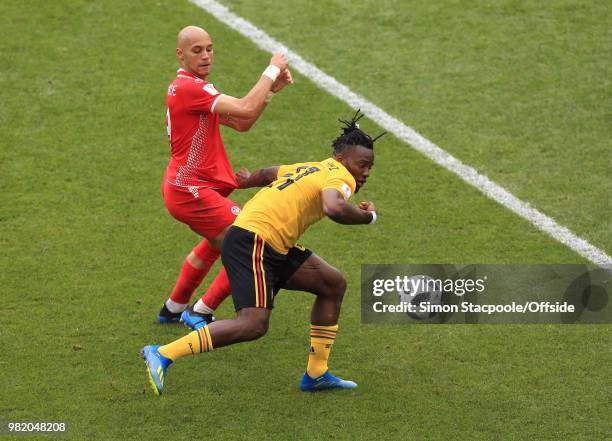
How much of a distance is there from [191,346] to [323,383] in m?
1.03

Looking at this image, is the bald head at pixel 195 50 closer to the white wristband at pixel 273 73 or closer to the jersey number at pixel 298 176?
the white wristband at pixel 273 73

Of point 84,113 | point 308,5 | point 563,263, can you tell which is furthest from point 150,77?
point 563,263

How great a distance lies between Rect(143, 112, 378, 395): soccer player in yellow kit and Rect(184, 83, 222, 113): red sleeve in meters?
0.75

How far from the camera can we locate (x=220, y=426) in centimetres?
757

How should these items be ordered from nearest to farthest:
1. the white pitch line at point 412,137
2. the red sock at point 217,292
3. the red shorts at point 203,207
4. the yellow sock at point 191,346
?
the yellow sock at point 191,346, the red shorts at point 203,207, the red sock at point 217,292, the white pitch line at point 412,137

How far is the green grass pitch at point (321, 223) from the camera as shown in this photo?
7.86 m

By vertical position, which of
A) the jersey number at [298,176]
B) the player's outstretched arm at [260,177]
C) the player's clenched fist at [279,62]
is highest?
the player's clenched fist at [279,62]

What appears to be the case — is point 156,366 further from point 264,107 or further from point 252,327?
point 264,107

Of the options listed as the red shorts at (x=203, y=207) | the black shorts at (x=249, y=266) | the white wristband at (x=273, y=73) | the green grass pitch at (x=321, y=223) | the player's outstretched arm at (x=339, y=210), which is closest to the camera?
the player's outstretched arm at (x=339, y=210)

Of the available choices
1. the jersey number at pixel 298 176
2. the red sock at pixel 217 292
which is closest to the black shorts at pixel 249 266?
the jersey number at pixel 298 176

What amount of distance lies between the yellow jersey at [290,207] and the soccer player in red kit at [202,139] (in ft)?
2.16

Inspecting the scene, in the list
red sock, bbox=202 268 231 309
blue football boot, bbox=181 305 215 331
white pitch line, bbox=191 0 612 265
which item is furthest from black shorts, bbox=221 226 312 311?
white pitch line, bbox=191 0 612 265

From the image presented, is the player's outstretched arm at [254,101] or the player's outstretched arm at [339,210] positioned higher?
the player's outstretched arm at [254,101]

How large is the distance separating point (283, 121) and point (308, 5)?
2.53 meters
